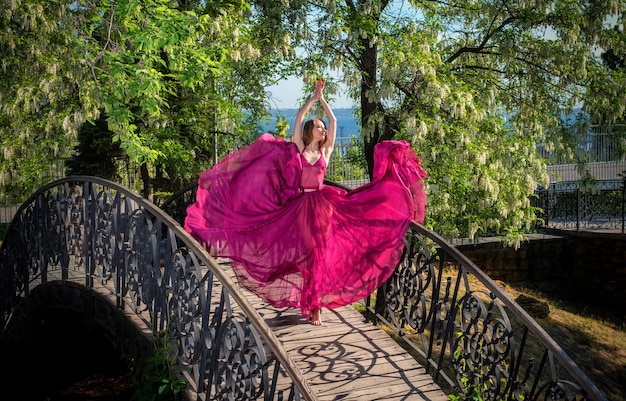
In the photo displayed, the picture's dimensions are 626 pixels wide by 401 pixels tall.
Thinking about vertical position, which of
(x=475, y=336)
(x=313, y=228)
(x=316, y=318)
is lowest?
(x=316, y=318)

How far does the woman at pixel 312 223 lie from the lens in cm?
677

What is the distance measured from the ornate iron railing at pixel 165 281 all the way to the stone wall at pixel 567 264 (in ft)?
39.8

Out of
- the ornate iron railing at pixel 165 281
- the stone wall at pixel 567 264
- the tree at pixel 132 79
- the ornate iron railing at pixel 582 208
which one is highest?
the tree at pixel 132 79

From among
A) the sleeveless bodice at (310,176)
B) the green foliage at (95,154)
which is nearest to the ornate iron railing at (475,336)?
the sleeveless bodice at (310,176)

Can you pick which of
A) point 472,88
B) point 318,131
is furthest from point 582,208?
point 318,131

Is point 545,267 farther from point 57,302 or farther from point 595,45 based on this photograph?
point 57,302

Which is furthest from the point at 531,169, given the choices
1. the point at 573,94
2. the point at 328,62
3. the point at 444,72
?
the point at 328,62

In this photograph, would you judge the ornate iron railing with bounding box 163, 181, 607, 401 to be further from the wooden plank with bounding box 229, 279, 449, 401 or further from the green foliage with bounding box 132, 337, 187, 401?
the green foliage with bounding box 132, 337, 187, 401

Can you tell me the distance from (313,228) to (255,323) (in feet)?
7.55

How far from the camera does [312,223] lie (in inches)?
269

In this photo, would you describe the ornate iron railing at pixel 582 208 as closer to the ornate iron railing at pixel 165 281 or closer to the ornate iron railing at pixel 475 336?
the ornate iron railing at pixel 475 336

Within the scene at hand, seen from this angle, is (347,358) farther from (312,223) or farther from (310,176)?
(310,176)

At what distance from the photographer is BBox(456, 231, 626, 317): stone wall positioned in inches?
735

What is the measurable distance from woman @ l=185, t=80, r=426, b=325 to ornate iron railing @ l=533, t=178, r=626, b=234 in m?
15.0
